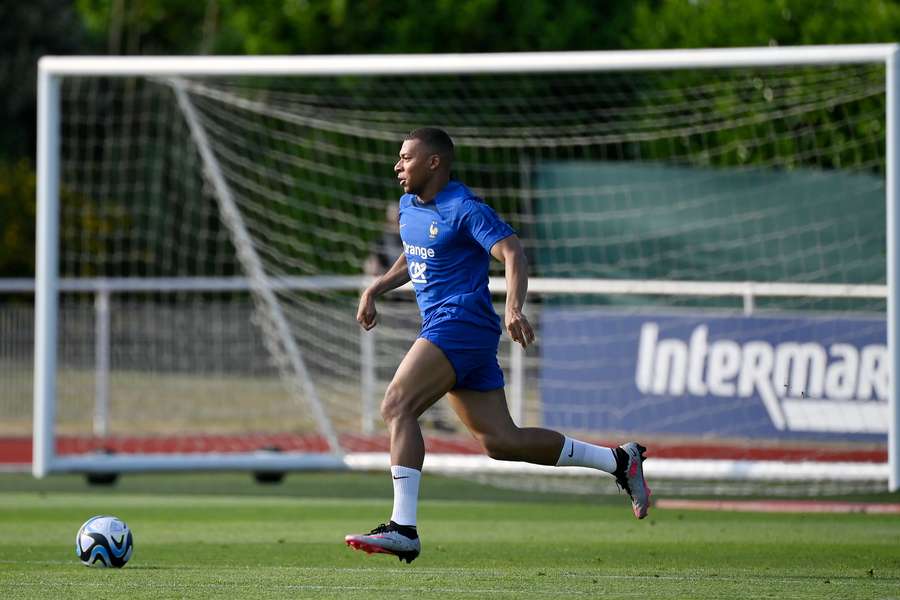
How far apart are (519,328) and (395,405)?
778 millimetres

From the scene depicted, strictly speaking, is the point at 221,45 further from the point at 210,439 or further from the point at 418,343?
the point at 418,343

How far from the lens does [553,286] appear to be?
42.7 feet

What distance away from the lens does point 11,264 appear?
98.7 feet

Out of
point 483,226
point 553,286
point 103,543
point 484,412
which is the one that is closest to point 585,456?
point 484,412

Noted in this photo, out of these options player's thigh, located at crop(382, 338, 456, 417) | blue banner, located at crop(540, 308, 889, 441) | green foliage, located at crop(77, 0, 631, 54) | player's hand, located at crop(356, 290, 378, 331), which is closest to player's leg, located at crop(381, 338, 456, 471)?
player's thigh, located at crop(382, 338, 456, 417)

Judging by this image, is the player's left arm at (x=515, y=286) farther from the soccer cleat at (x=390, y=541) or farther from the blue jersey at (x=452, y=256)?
the soccer cleat at (x=390, y=541)

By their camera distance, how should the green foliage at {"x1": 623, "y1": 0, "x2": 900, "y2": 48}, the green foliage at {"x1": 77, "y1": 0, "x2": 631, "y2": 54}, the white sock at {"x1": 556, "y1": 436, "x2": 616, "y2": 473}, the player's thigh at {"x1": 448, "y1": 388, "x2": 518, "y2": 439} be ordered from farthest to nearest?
the green foliage at {"x1": 77, "y1": 0, "x2": 631, "y2": 54} < the green foliage at {"x1": 623, "y1": 0, "x2": 900, "y2": 48} < the white sock at {"x1": 556, "y1": 436, "x2": 616, "y2": 473} < the player's thigh at {"x1": 448, "y1": 388, "x2": 518, "y2": 439}

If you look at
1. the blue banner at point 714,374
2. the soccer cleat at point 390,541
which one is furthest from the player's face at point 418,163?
the blue banner at point 714,374

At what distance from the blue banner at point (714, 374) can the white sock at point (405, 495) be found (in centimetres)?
554

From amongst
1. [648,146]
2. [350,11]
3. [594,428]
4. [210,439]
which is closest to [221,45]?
[350,11]

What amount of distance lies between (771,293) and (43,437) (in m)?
5.72

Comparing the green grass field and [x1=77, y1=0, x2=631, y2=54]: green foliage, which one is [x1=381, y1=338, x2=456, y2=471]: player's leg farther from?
[x1=77, y1=0, x2=631, y2=54]: green foliage

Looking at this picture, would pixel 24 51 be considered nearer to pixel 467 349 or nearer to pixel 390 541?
pixel 467 349

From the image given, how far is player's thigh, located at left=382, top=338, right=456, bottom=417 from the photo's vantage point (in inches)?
294
